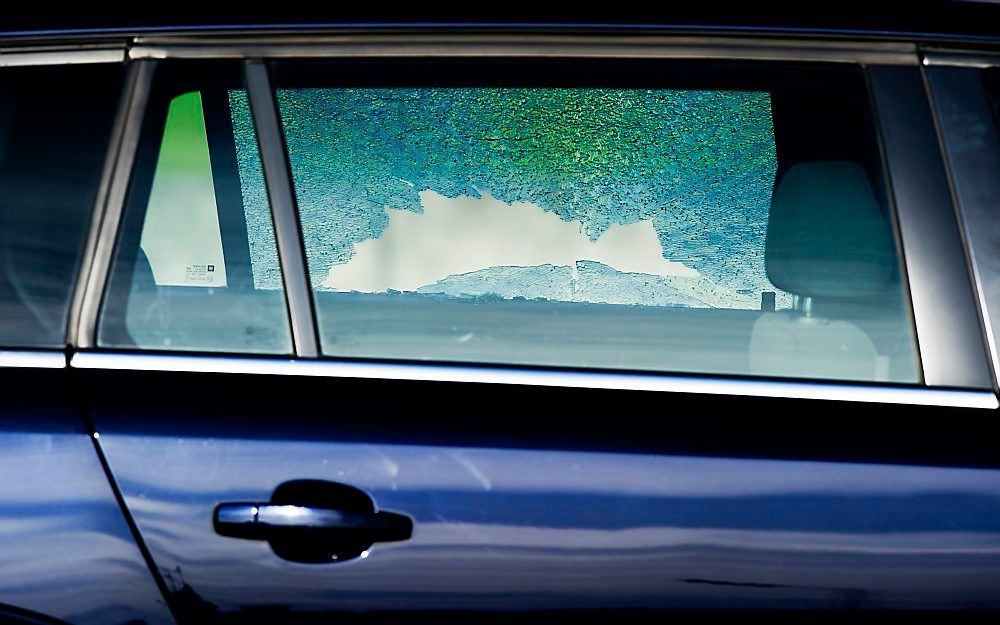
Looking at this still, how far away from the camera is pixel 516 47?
61.9 inches

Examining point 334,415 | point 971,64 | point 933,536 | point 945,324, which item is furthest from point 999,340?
point 334,415

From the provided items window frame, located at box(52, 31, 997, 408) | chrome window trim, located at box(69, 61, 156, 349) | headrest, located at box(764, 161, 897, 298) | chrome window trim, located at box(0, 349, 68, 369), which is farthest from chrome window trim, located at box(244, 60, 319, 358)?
headrest, located at box(764, 161, 897, 298)

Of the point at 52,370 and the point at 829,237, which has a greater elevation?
the point at 829,237

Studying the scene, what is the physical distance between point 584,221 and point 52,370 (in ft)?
2.70

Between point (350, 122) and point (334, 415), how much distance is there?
0.47 meters

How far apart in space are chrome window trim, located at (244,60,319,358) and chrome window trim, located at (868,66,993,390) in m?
0.88

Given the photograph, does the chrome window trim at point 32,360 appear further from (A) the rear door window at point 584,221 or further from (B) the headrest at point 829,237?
(B) the headrest at point 829,237

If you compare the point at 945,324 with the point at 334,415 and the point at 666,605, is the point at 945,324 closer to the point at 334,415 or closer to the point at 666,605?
the point at 666,605

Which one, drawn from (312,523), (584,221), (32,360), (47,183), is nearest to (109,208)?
(47,183)

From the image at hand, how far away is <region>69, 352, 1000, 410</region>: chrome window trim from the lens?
1.46 m

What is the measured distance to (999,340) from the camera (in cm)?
145

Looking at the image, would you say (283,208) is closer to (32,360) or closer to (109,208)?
(109,208)

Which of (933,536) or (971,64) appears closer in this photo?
(933,536)

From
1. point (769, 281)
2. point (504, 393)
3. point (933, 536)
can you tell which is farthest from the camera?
point (769, 281)
